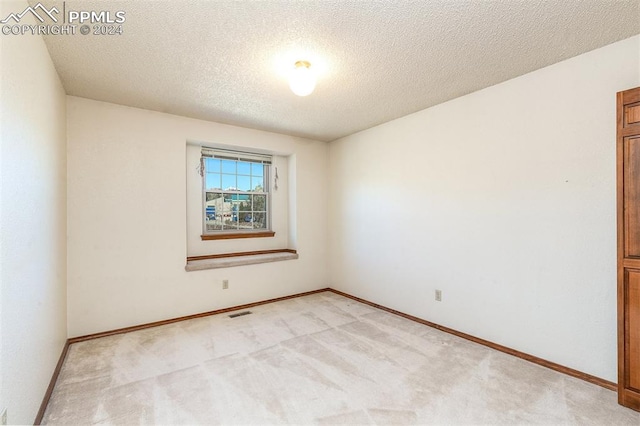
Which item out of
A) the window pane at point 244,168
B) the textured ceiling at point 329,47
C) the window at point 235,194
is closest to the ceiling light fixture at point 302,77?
the textured ceiling at point 329,47

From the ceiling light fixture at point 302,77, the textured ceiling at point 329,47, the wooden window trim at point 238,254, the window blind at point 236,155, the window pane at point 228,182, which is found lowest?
the wooden window trim at point 238,254

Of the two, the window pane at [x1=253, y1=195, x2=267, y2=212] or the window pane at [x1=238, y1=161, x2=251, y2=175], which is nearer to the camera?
the window pane at [x1=238, y1=161, x2=251, y2=175]

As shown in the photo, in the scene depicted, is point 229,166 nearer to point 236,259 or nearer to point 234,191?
point 234,191

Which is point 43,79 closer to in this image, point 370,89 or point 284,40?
point 284,40

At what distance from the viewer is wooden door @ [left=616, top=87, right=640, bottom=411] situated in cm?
185

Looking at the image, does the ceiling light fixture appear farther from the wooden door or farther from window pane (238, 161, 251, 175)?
window pane (238, 161, 251, 175)

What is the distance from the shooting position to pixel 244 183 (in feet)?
14.8

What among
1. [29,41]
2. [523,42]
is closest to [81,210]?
[29,41]

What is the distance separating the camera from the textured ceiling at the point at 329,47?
5.72 ft

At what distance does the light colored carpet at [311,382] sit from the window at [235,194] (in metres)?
1.60

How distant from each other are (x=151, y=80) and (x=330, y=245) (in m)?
3.37

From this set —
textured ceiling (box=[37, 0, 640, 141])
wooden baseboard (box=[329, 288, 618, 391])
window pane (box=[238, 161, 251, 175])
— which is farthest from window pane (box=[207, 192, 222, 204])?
wooden baseboard (box=[329, 288, 618, 391])

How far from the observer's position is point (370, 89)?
284cm

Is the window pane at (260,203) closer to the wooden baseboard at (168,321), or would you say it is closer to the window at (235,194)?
the window at (235,194)
